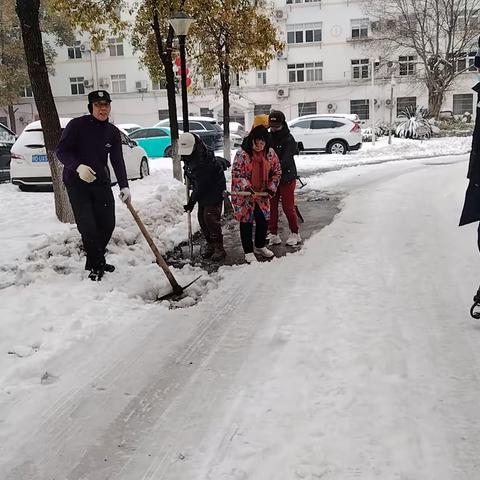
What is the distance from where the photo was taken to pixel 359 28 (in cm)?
3872

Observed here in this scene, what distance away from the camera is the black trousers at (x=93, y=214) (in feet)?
17.8

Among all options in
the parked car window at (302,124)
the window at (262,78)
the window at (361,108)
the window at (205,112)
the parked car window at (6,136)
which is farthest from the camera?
the window at (205,112)

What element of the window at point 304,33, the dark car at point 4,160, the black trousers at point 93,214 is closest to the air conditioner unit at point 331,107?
the window at point 304,33

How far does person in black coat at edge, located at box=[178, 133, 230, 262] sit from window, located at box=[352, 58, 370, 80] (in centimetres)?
3489

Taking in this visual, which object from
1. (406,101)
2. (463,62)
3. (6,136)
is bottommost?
(6,136)

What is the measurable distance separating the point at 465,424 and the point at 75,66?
43.1 meters

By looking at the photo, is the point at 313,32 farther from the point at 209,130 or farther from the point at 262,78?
the point at 209,130

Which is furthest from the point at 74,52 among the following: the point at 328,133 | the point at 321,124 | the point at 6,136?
the point at 6,136

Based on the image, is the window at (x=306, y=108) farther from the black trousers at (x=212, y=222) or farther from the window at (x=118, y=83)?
the black trousers at (x=212, y=222)

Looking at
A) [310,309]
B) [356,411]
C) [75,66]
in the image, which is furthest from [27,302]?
[75,66]

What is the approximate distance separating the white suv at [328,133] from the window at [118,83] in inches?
921

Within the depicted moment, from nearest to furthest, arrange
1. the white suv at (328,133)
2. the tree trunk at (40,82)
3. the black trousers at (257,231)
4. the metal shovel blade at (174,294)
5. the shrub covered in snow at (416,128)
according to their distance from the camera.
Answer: the metal shovel blade at (174,294)
the black trousers at (257,231)
the tree trunk at (40,82)
the white suv at (328,133)
the shrub covered in snow at (416,128)

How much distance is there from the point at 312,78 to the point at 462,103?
10141mm

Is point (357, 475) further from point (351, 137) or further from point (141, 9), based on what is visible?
point (351, 137)
